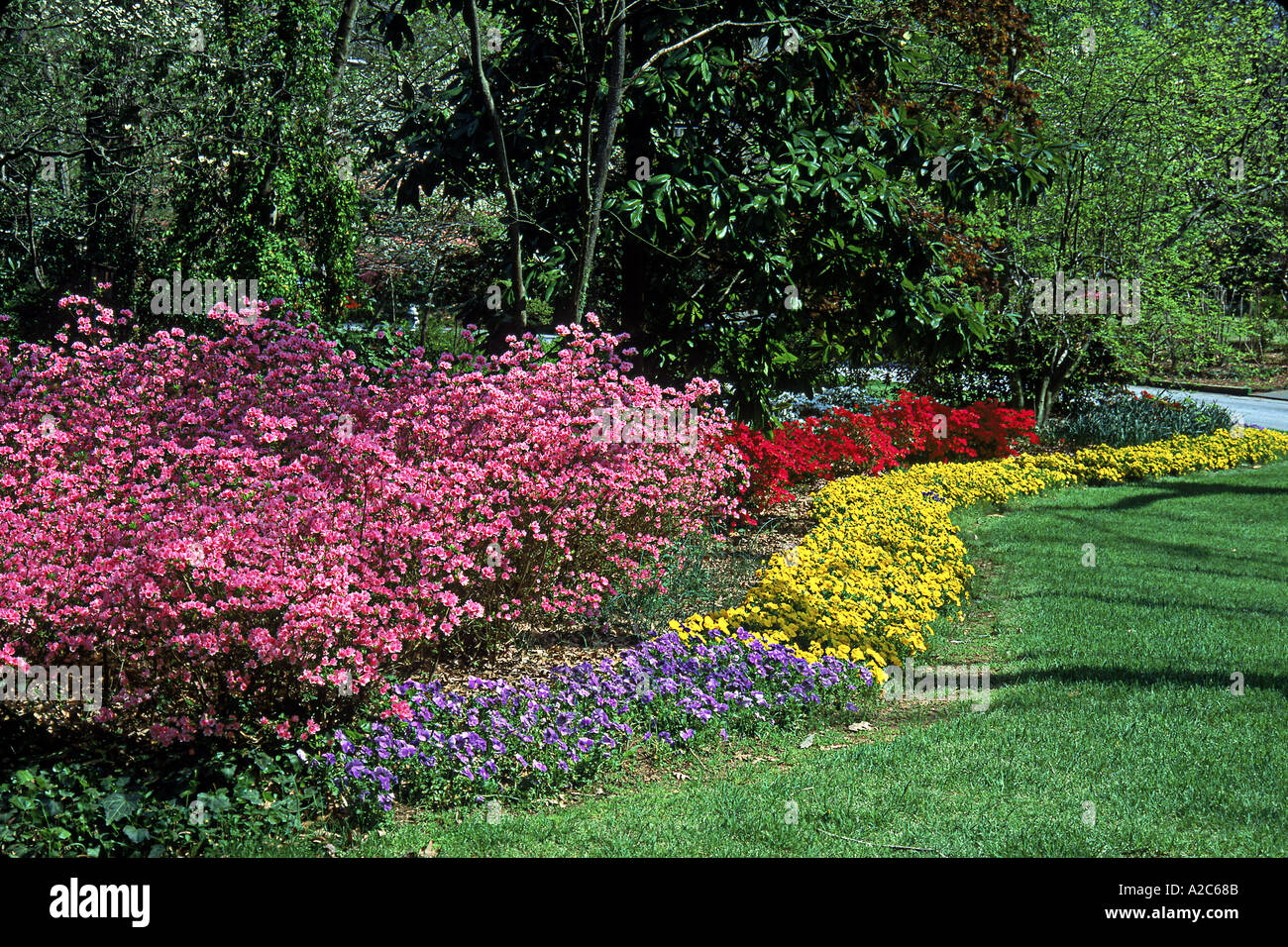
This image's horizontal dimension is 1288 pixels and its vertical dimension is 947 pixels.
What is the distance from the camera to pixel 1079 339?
16.2 meters

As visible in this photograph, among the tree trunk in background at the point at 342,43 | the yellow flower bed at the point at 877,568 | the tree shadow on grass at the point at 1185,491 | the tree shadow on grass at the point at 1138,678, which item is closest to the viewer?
the tree shadow on grass at the point at 1138,678

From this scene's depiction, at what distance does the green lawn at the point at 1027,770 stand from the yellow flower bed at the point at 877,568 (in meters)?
0.39

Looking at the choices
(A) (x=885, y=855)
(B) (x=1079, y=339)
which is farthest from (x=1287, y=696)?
(B) (x=1079, y=339)

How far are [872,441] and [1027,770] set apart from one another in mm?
7463

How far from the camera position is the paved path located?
68.0 ft

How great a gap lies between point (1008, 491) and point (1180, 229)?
7.77m

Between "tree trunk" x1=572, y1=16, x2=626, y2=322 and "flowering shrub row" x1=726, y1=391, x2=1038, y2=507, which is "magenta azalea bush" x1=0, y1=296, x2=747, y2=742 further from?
"flowering shrub row" x1=726, y1=391, x2=1038, y2=507

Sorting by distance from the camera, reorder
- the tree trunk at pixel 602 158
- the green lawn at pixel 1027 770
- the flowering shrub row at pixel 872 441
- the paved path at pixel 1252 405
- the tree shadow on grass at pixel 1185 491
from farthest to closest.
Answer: the paved path at pixel 1252 405 → the tree shadow on grass at pixel 1185 491 → the flowering shrub row at pixel 872 441 → the tree trunk at pixel 602 158 → the green lawn at pixel 1027 770

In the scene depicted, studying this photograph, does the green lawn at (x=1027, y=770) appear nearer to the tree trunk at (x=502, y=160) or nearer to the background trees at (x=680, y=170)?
the background trees at (x=680, y=170)

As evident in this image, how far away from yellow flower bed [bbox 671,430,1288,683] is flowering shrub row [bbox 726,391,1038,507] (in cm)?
38

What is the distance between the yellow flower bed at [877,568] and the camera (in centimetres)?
628

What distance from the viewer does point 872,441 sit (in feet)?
39.1

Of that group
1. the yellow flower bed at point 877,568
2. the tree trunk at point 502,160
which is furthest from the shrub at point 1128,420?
the tree trunk at point 502,160

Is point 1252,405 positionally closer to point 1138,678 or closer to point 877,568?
point 877,568
